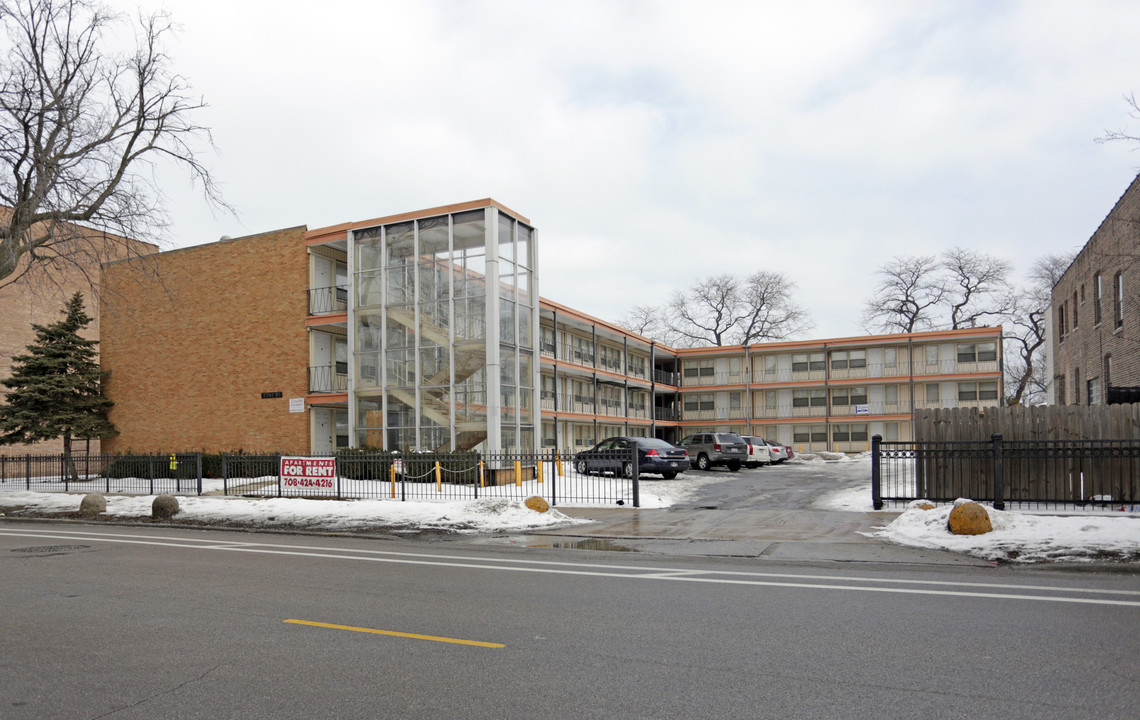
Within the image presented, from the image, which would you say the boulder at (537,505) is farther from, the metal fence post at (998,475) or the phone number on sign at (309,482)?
the metal fence post at (998,475)

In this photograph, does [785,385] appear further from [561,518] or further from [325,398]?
[561,518]

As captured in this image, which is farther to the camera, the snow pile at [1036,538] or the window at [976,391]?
the window at [976,391]

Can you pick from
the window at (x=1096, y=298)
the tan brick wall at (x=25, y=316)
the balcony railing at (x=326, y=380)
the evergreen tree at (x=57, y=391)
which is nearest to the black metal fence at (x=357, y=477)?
the evergreen tree at (x=57, y=391)

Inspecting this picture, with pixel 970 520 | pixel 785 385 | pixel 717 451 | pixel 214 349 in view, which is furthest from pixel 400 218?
pixel 785 385

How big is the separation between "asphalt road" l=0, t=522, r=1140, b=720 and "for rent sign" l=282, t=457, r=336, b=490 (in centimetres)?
979

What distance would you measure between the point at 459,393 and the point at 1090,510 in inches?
666

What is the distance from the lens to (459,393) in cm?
2577

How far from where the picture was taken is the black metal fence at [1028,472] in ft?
47.8

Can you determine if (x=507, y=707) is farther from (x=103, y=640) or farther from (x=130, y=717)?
(x=103, y=640)

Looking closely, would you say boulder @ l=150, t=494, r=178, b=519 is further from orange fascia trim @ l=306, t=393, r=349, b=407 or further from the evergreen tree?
the evergreen tree

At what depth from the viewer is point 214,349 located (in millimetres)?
30859

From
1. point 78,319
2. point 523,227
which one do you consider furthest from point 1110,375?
point 78,319

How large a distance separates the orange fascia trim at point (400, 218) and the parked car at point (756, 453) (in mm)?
16948

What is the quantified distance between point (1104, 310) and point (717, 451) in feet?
51.0
